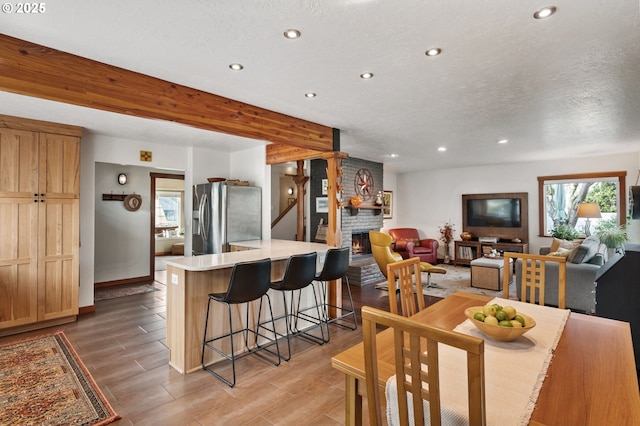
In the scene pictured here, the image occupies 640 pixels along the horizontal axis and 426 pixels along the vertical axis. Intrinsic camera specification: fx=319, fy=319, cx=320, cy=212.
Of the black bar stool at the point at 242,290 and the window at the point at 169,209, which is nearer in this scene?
the black bar stool at the point at 242,290

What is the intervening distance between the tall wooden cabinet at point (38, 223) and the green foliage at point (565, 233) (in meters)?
8.34

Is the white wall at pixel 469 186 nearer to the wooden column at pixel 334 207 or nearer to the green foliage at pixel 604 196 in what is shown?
the green foliage at pixel 604 196

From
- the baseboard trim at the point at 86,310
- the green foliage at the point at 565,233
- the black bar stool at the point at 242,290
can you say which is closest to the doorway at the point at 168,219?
the baseboard trim at the point at 86,310

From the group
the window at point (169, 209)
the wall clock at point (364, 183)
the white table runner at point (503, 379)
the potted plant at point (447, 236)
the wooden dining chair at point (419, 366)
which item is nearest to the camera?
the wooden dining chair at point (419, 366)

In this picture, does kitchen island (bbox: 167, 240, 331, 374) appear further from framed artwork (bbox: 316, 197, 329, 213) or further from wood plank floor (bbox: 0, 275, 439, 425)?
framed artwork (bbox: 316, 197, 329, 213)

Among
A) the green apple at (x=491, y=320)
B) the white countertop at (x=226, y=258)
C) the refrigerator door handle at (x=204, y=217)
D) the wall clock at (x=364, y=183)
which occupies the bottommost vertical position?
the green apple at (x=491, y=320)

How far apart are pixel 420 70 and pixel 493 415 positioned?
7.23 feet

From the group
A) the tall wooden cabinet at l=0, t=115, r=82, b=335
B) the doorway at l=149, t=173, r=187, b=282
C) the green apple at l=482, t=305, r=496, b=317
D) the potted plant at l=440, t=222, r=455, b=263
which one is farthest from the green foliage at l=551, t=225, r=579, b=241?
the doorway at l=149, t=173, r=187, b=282

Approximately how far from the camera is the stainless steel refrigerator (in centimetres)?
465

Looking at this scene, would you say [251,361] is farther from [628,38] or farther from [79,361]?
[628,38]

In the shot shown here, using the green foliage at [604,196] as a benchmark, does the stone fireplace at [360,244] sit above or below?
below

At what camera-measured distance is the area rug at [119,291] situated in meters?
5.10

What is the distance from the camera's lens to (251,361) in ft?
9.90

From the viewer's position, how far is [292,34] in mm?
1865
